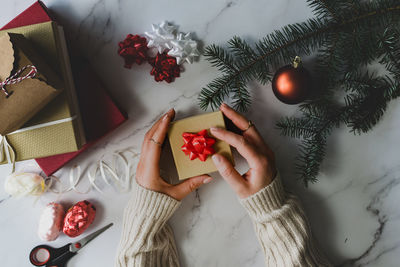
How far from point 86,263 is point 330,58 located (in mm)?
1067

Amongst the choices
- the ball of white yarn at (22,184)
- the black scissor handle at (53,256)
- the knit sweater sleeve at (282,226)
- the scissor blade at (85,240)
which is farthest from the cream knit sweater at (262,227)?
the ball of white yarn at (22,184)

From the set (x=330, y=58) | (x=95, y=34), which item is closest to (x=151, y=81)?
(x=95, y=34)

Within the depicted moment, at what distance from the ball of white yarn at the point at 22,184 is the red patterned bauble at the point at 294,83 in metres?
Result: 0.86

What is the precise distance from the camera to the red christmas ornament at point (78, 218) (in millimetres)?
908

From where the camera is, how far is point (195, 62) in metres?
0.93

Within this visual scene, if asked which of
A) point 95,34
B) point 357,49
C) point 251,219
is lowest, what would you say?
point 251,219

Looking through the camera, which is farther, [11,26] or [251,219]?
[251,219]

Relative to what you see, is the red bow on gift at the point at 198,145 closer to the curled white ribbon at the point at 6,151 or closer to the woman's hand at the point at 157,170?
the woman's hand at the point at 157,170

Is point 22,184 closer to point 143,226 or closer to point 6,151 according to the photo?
point 6,151

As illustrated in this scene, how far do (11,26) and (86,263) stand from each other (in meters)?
0.83

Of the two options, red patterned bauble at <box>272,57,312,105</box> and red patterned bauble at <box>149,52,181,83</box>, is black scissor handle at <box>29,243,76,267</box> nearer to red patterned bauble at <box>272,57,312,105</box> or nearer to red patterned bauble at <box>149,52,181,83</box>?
red patterned bauble at <box>149,52,181,83</box>

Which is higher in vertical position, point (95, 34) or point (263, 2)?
point (95, 34)

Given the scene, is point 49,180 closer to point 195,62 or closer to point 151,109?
point 151,109

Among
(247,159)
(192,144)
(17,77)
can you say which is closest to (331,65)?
(247,159)
